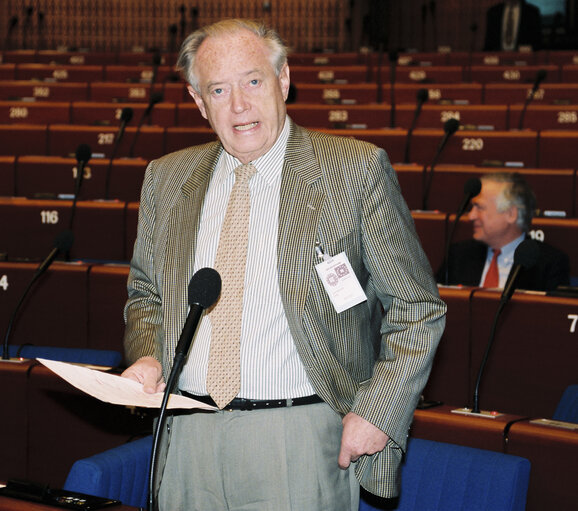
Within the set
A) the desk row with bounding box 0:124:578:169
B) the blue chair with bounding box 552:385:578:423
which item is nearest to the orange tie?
the desk row with bounding box 0:124:578:169

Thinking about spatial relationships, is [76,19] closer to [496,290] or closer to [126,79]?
[126,79]

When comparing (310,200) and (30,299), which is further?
(30,299)

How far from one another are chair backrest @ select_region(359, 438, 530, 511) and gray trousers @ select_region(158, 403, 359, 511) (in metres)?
0.47

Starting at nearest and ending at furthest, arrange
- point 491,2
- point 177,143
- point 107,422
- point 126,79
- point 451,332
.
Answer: point 107,422 → point 451,332 → point 177,143 → point 126,79 → point 491,2

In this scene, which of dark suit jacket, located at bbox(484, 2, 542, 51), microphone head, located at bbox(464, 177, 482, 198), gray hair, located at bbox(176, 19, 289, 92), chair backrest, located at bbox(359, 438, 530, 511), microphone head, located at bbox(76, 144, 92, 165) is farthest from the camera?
dark suit jacket, located at bbox(484, 2, 542, 51)

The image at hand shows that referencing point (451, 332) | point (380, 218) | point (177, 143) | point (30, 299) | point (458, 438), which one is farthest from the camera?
point (177, 143)

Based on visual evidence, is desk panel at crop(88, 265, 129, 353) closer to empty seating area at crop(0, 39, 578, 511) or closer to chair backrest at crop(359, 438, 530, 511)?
empty seating area at crop(0, 39, 578, 511)

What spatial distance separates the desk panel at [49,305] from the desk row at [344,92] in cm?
367

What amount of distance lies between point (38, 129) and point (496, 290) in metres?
4.56

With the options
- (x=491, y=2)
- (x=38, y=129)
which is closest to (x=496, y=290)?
(x=38, y=129)

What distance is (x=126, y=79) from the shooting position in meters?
→ 9.71

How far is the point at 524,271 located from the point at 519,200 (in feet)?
1.14

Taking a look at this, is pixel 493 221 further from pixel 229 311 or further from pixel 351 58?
pixel 351 58

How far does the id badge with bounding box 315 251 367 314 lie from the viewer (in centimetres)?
170
